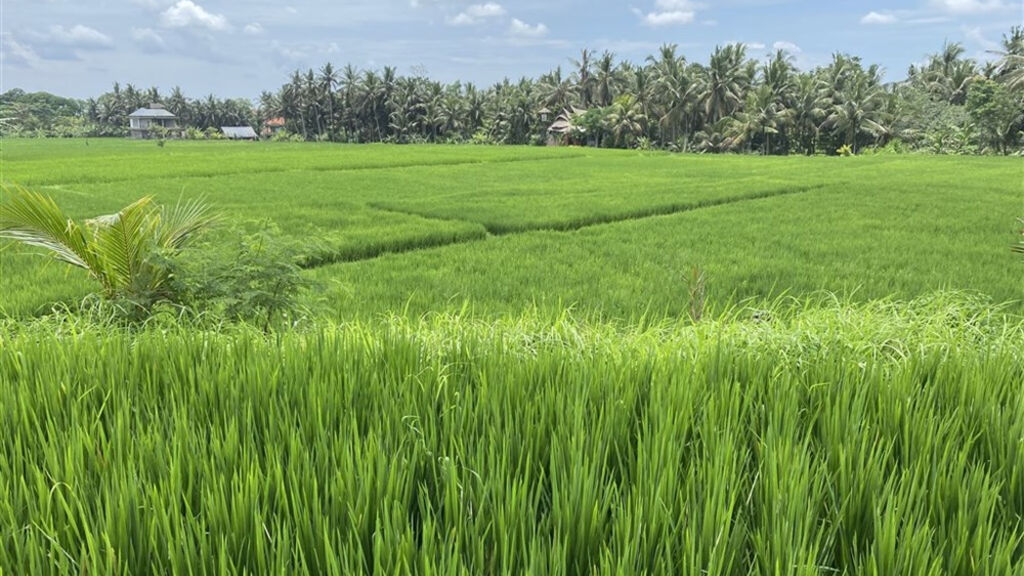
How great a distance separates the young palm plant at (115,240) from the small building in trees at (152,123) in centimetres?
9183

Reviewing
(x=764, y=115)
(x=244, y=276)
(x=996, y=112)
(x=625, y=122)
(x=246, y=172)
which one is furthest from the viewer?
(x=625, y=122)

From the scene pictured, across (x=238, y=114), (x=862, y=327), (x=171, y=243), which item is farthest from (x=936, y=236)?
(x=238, y=114)

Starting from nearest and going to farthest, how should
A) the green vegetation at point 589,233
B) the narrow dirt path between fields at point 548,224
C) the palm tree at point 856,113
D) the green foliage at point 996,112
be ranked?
1. the green vegetation at point 589,233
2. the narrow dirt path between fields at point 548,224
3. the green foliage at point 996,112
4. the palm tree at point 856,113

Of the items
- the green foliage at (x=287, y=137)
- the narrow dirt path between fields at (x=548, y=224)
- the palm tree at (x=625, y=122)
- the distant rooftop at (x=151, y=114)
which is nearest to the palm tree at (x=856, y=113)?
the palm tree at (x=625, y=122)

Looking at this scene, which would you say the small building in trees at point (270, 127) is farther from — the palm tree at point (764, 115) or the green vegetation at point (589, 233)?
the green vegetation at point (589, 233)

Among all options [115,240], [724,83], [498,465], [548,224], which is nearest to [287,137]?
[724,83]

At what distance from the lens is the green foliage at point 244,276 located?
391 cm

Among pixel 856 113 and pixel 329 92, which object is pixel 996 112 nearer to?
pixel 856 113

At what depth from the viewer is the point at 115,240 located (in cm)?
400

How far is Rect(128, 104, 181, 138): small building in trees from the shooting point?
85625mm

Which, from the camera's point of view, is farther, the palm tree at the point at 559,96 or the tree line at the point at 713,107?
the palm tree at the point at 559,96

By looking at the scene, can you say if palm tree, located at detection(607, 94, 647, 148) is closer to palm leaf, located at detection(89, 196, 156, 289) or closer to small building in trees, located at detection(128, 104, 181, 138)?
palm leaf, located at detection(89, 196, 156, 289)

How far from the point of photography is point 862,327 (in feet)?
10.6

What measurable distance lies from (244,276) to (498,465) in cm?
304
